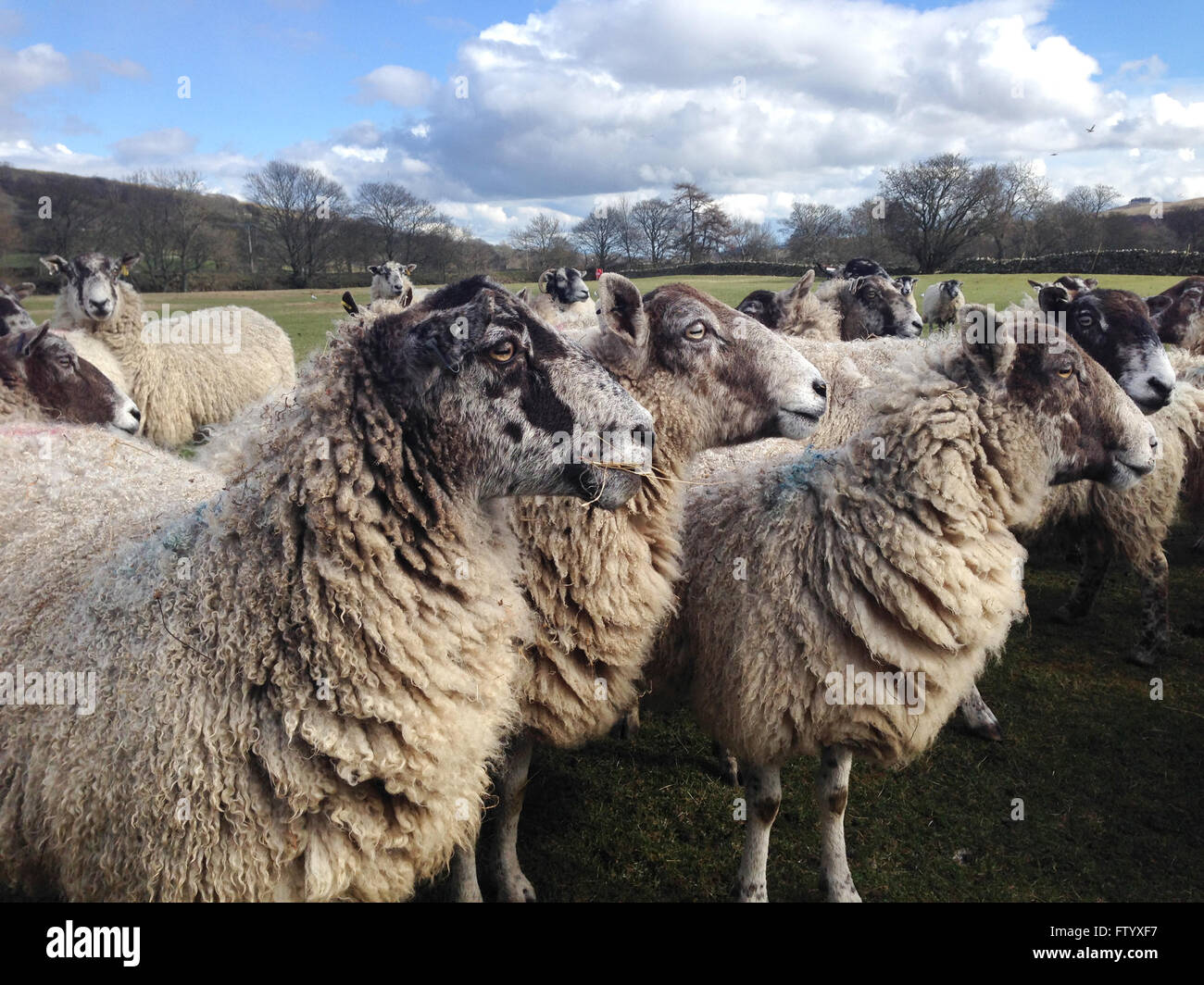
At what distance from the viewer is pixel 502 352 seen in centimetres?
252

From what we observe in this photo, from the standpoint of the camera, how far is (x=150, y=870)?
2268 mm

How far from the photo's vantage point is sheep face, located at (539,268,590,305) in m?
13.8

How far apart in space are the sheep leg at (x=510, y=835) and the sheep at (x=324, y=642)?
1276mm

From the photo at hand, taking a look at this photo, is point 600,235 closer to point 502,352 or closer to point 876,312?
point 876,312

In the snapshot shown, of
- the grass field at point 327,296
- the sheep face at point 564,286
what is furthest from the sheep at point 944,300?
the grass field at point 327,296

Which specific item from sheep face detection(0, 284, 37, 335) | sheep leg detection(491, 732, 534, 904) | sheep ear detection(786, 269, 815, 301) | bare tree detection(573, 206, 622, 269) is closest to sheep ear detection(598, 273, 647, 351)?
sheep leg detection(491, 732, 534, 904)

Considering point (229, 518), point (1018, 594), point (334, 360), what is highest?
point (334, 360)

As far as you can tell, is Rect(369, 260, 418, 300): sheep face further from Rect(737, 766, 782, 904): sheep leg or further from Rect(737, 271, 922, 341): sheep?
Rect(737, 766, 782, 904): sheep leg

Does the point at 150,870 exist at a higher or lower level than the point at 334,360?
lower

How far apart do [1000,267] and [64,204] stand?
64493 mm

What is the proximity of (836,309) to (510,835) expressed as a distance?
10.0m
